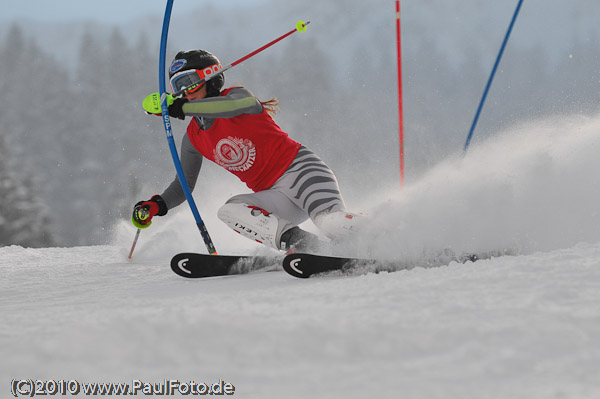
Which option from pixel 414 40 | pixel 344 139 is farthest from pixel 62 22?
pixel 344 139

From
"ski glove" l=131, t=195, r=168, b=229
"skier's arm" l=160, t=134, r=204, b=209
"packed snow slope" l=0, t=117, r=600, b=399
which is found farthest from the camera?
"skier's arm" l=160, t=134, r=204, b=209

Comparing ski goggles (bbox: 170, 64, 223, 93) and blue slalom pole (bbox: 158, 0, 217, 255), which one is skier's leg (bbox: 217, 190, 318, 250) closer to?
blue slalom pole (bbox: 158, 0, 217, 255)

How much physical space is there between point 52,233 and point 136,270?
14471mm

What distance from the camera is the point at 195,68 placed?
113 inches

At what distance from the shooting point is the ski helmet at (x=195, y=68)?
9.27 ft

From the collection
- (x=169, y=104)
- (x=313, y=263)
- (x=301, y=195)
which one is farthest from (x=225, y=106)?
(x=313, y=263)

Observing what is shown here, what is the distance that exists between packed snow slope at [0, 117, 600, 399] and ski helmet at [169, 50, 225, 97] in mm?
1033

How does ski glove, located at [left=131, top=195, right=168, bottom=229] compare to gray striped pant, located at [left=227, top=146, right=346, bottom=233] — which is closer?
gray striped pant, located at [left=227, top=146, right=346, bottom=233]

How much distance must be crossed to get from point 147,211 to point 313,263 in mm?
1261

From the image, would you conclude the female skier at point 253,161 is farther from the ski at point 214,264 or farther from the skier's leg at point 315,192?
the ski at point 214,264

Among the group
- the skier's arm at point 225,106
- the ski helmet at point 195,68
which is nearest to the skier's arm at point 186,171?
the ski helmet at point 195,68

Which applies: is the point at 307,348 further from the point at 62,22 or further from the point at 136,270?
the point at 62,22

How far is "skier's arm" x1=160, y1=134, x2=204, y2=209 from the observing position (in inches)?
124

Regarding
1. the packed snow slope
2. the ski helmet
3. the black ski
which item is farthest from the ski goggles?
the black ski
